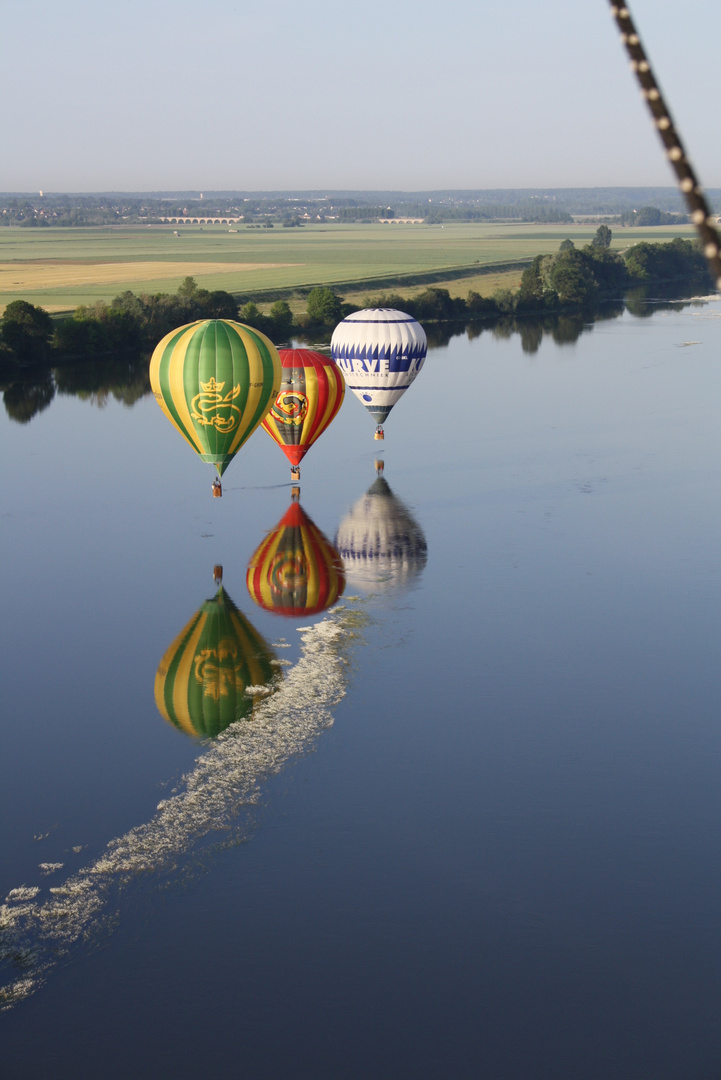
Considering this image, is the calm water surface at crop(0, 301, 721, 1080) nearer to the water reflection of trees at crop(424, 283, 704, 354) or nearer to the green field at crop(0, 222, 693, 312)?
the water reflection of trees at crop(424, 283, 704, 354)

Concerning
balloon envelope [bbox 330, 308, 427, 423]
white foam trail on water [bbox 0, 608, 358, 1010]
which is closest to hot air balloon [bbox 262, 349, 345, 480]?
→ balloon envelope [bbox 330, 308, 427, 423]

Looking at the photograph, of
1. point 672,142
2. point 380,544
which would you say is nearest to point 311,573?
point 380,544

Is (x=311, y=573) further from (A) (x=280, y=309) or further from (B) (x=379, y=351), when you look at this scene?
(A) (x=280, y=309)

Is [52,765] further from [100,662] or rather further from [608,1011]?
[608,1011]

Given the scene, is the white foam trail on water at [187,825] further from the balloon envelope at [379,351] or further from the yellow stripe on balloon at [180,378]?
the balloon envelope at [379,351]

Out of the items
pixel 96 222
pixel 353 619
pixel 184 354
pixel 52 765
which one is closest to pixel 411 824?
pixel 52 765

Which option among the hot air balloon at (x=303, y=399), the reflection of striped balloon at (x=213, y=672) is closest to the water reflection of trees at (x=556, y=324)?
the hot air balloon at (x=303, y=399)
